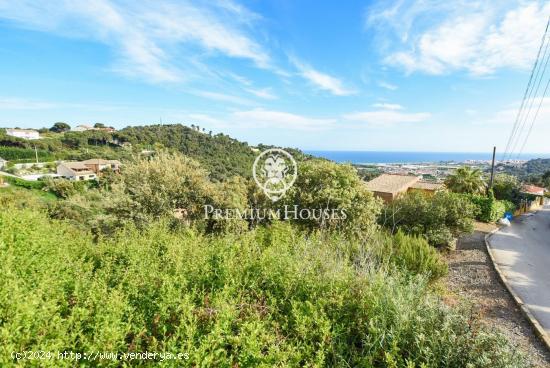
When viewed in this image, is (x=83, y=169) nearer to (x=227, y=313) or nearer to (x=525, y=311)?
(x=227, y=313)

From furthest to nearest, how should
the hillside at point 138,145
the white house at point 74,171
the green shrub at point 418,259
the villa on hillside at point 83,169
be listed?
1. the hillside at point 138,145
2. the villa on hillside at point 83,169
3. the white house at point 74,171
4. the green shrub at point 418,259

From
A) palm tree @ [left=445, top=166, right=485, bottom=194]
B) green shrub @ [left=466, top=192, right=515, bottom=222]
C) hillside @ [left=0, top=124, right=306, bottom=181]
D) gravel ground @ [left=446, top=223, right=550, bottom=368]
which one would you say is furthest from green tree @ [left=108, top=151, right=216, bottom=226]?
hillside @ [left=0, top=124, right=306, bottom=181]

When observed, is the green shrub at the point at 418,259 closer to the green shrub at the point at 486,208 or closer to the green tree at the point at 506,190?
the green shrub at the point at 486,208

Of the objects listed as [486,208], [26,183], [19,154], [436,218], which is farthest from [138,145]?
[436,218]

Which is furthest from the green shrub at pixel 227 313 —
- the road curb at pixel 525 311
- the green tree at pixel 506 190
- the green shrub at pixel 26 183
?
the green shrub at pixel 26 183

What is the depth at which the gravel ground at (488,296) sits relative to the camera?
5.03 meters

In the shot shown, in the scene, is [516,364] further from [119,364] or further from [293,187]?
[293,187]

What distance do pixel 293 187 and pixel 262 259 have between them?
757 cm

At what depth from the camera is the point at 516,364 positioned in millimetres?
2641
